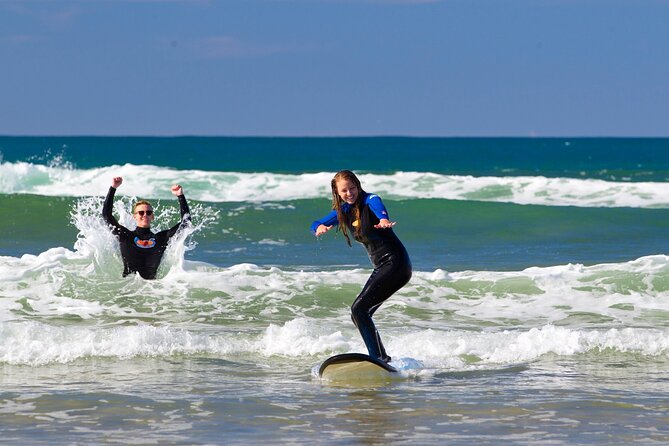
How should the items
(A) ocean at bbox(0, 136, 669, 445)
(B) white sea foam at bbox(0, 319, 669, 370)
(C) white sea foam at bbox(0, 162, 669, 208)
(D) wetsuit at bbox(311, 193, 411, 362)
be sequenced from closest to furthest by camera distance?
(A) ocean at bbox(0, 136, 669, 445) → (D) wetsuit at bbox(311, 193, 411, 362) → (B) white sea foam at bbox(0, 319, 669, 370) → (C) white sea foam at bbox(0, 162, 669, 208)

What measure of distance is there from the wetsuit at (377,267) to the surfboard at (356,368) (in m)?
0.15

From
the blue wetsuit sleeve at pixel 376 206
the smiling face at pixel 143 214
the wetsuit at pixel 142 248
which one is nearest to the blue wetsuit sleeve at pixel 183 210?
the wetsuit at pixel 142 248

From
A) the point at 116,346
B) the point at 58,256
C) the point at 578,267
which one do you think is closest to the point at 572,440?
the point at 116,346

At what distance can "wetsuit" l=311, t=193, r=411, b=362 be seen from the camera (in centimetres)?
870

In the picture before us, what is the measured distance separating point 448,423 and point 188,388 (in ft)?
7.47

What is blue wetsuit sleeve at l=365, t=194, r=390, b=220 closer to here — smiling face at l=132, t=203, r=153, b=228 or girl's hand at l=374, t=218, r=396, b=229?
girl's hand at l=374, t=218, r=396, b=229

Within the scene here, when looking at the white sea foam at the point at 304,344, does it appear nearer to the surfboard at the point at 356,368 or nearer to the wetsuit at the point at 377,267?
the surfboard at the point at 356,368

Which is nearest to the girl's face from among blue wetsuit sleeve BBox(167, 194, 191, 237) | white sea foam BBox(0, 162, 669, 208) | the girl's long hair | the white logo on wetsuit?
the girl's long hair

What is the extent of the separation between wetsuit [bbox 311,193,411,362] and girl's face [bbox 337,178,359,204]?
9 cm

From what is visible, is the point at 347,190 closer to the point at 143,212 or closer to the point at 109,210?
the point at 109,210

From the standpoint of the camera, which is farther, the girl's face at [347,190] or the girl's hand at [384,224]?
the girl's face at [347,190]

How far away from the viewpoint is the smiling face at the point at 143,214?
12484 millimetres

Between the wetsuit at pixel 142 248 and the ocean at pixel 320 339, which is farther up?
the wetsuit at pixel 142 248

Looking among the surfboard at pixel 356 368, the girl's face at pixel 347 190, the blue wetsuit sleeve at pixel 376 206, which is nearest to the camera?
the blue wetsuit sleeve at pixel 376 206
